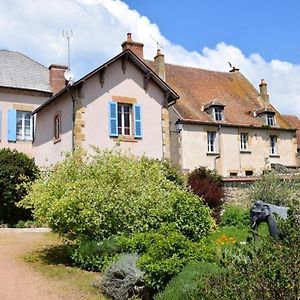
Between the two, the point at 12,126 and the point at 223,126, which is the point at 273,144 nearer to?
the point at 223,126

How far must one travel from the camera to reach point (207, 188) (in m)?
18.7

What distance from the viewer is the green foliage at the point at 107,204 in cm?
Answer: 1046

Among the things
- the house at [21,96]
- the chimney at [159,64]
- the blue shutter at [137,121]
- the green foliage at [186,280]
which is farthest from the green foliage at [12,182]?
the chimney at [159,64]

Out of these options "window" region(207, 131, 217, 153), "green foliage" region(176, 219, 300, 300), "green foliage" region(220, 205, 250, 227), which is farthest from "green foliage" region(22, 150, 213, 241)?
"window" region(207, 131, 217, 153)

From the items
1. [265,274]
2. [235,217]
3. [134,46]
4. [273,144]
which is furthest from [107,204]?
[273,144]

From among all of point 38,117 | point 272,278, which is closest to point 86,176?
point 272,278

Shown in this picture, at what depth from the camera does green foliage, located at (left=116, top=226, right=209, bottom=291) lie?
8.22 metres

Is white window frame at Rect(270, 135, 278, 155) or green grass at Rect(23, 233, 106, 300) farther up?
white window frame at Rect(270, 135, 278, 155)

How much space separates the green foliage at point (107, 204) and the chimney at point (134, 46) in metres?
14.4

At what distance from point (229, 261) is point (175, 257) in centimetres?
323

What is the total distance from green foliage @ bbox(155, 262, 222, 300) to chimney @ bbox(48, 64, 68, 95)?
17.3 metres

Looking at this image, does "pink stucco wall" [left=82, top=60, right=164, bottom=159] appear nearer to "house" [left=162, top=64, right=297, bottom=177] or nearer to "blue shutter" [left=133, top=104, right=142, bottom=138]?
"blue shutter" [left=133, top=104, right=142, bottom=138]

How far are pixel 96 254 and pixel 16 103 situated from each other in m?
14.4

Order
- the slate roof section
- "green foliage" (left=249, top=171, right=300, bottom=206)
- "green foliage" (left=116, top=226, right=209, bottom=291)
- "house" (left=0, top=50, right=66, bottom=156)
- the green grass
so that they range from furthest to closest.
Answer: the slate roof section → "house" (left=0, top=50, right=66, bottom=156) → "green foliage" (left=249, top=171, right=300, bottom=206) → the green grass → "green foliage" (left=116, top=226, right=209, bottom=291)
